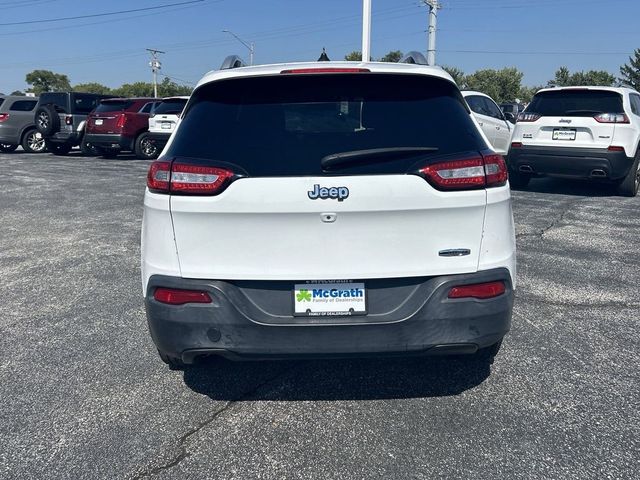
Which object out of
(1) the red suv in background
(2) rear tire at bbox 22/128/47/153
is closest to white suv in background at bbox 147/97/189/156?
(1) the red suv in background

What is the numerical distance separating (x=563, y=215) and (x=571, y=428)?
20.9ft

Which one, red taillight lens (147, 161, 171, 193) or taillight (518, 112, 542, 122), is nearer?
red taillight lens (147, 161, 171, 193)

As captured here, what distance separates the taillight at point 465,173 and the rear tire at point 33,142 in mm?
20509

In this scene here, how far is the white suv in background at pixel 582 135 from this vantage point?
958cm

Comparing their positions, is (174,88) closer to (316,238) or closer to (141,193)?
(141,193)

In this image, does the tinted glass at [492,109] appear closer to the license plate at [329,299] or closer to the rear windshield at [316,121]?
the rear windshield at [316,121]

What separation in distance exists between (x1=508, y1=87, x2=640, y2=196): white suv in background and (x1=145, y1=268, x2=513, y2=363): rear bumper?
26.2ft

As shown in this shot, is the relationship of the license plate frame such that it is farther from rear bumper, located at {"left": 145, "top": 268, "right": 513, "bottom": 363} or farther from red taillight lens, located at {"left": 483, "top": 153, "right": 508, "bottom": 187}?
rear bumper, located at {"left": 145, "top": 268, "right": 513, "bottom": 363}

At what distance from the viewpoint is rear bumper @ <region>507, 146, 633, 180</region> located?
379 inches

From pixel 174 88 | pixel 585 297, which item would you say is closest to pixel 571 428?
Result: pixel 585 297

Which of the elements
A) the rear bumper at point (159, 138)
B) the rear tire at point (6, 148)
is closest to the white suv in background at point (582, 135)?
the rear bumper at point (159, 138)

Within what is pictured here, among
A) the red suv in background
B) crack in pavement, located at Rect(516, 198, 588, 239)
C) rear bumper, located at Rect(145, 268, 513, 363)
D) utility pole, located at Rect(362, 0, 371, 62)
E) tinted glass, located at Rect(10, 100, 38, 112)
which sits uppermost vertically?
utility pole, located at Rect(362, 0, 371, 62)

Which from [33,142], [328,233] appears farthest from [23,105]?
[328,233]

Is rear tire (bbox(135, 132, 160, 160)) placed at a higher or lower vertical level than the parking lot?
higher
